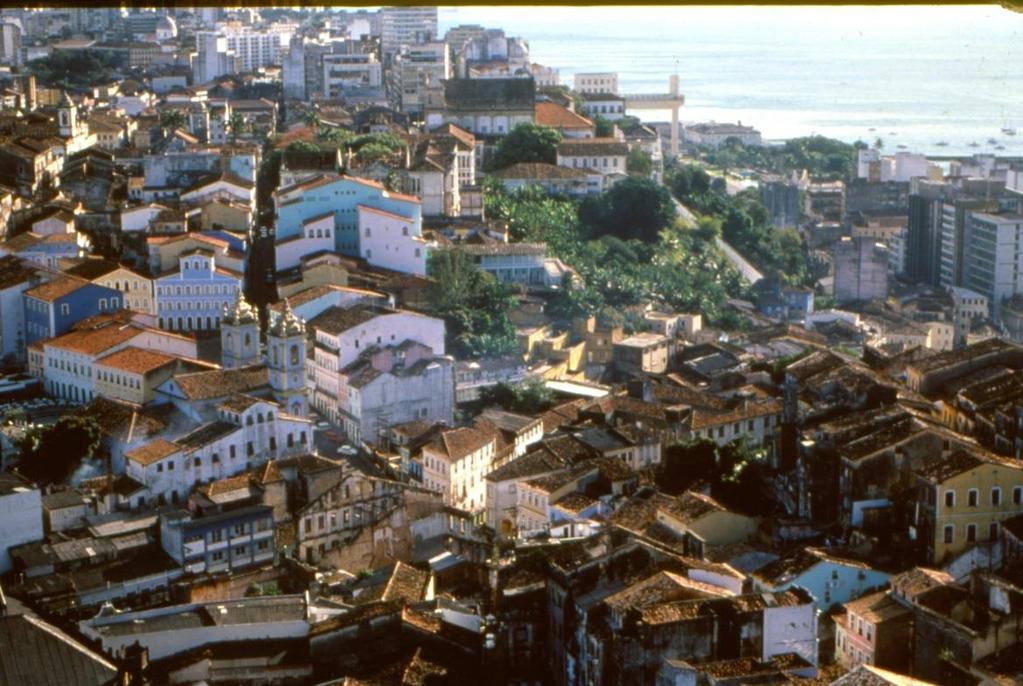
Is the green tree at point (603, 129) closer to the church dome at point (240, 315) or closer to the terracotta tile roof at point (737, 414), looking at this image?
the church dome at point (240, 315)

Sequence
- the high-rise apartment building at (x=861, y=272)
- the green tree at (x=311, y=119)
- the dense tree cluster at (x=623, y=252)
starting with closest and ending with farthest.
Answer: the dense tree cluster at (x=623, y=252), the high-rise apartment building at (x=861, y=272), the green tree at (x=311, y=119)

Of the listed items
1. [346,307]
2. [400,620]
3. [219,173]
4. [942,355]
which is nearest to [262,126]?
[219,173]

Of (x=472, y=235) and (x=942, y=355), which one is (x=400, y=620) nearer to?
(x=942, y=355)

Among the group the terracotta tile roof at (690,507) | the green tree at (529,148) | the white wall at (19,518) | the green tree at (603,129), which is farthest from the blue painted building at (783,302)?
the white wall at (19,518)

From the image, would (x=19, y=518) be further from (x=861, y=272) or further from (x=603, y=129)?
(x=603, y=129)

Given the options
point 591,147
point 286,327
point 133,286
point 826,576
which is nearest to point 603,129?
point 591,147
